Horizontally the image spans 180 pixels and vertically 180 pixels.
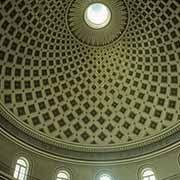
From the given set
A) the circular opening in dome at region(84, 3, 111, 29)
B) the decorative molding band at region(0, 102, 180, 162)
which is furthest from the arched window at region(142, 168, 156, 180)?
the circular opening in dome at region(84, 3, 111, 29)

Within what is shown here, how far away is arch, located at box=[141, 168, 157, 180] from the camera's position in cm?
2904

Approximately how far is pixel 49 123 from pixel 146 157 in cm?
828

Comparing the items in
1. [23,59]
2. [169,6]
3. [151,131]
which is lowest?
[151,131]

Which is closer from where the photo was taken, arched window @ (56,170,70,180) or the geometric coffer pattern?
arched window @ (56,170,70,180)

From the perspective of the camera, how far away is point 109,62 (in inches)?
1346

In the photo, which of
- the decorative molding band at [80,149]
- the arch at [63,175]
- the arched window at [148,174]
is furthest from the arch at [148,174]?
the arch at [63,175]

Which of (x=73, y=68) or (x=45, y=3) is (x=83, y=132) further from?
(x=45, y=3)

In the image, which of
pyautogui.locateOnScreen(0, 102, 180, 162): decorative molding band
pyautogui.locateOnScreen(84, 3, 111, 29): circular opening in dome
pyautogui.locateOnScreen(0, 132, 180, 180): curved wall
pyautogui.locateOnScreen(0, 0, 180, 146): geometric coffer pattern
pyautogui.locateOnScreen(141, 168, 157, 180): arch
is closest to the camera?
pyautogui.locateOnScreen(0, 132, 180, 180): curved wall

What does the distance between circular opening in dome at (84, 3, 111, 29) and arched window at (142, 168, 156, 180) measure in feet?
41.5

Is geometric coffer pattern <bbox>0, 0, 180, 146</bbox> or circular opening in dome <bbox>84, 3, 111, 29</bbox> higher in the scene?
circular opening in dome <bbox>84, 3, 111, 29</bbox>

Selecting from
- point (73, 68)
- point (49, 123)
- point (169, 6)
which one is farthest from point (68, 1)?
point (49, 123)

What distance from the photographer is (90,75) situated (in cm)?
3434

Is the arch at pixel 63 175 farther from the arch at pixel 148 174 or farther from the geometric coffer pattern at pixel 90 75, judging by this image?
the arch at pixel 148 174

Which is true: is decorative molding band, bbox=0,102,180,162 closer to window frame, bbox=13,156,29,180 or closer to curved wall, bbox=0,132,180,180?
curved wall, bbox=0,132,180,180
